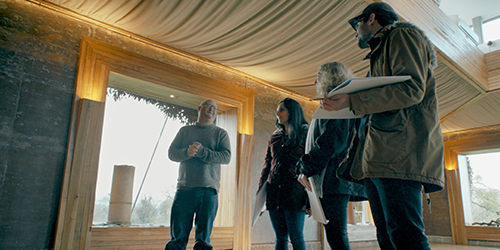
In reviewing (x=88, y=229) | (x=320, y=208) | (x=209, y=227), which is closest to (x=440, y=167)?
(x=320, y=208)

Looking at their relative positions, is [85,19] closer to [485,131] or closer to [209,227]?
[209,227]

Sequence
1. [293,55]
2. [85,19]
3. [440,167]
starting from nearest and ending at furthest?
[440,167], [85,19], [293,55]

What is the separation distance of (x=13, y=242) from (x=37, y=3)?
219 centimetres

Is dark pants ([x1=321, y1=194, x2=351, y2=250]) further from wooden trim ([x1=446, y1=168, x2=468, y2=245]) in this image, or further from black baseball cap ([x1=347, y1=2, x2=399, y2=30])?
wooden trim ([x1=446, y1=168, x2=468, y2=245])

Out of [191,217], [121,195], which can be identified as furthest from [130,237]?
[191,217]

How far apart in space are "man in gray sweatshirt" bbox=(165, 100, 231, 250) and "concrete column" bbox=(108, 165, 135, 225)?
1.61m

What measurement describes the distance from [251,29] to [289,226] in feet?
7.09

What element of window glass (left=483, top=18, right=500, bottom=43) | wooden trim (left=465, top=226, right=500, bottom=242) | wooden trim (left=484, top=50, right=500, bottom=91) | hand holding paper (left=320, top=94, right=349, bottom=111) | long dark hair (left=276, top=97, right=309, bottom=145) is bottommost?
wooden trim (left=465, top=226, right=500, bottom=242)

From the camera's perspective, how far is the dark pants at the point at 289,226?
80.3 inches

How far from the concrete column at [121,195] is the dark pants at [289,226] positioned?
2.47 metres

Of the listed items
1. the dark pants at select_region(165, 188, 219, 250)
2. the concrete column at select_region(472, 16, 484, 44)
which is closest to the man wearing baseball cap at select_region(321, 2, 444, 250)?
the dark pants at select_region(165, 188, 219, 250)

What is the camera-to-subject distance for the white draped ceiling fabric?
10.2ft

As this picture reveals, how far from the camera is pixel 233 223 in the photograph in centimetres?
420

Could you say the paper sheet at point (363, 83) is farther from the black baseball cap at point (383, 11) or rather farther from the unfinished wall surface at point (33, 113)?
the unfinished wall surface at point (33, 113)
